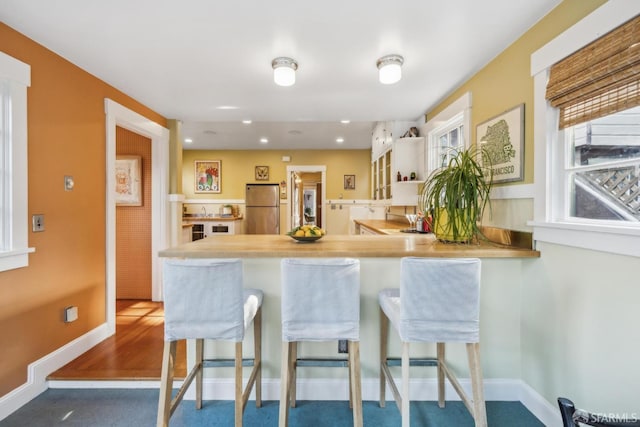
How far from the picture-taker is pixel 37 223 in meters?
1.98

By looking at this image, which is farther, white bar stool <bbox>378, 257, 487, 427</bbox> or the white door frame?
the white door frame

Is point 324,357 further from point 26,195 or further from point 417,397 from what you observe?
point 26,195

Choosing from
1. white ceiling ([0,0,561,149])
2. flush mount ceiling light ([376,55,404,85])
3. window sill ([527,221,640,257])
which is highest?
white ceiling ([0,0,561,149])

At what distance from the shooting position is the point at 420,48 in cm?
202

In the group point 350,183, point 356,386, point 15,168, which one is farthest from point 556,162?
point 350,183

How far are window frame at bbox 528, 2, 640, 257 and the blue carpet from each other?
110 centimetres

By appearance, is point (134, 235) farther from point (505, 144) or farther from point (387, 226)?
point (505, 144)

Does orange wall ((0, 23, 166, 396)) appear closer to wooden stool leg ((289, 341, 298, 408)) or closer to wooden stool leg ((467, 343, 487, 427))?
wooden stool leg ((289, 341, 298, 408))

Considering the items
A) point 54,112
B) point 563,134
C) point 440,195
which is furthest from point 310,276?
point 54,112

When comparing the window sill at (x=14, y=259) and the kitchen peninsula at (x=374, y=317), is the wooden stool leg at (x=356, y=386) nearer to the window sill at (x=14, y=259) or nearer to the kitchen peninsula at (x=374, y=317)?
the kitchen peninsula at (x=374, y=317)

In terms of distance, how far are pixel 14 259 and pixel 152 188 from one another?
6.13ft

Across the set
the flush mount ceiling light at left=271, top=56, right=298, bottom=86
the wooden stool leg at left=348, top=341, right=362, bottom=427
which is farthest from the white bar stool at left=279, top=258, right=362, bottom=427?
the flush mount ceiling light at left=271, top=56, right=298, bottom=86

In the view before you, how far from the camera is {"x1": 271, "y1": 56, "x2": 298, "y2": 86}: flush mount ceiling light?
2.15 metres

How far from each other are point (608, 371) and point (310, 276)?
1.37m
